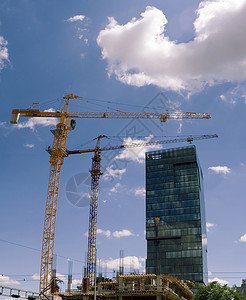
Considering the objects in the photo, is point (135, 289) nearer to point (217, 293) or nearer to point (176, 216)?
point (217, 293)

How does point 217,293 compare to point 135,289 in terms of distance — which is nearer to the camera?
point 135,289

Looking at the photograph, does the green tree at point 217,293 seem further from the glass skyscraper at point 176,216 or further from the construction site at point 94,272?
the glass skyscraper at point 176,216

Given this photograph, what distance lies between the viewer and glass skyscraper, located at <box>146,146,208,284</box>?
170 m

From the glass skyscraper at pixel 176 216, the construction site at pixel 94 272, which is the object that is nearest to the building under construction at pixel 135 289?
the construction site at pixel 94 272

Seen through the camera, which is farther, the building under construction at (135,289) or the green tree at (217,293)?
the green tree at (217,293)

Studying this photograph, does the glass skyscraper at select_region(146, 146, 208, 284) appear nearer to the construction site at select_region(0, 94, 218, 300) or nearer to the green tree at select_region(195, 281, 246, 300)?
the construction site at select_region(0, 94, 218, 300)

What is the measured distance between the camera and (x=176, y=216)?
180375 mm

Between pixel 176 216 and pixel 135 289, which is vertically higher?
pixel 176 216

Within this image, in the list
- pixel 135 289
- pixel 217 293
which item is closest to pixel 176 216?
pixel 217 293

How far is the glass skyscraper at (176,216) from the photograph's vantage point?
559 feet

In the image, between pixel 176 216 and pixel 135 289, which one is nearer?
pixel 135 289

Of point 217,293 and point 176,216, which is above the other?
point 176,216

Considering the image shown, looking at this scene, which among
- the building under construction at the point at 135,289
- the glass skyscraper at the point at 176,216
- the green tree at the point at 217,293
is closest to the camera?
the building under construction at the point at 135,289

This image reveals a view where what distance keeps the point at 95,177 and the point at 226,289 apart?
203ft
